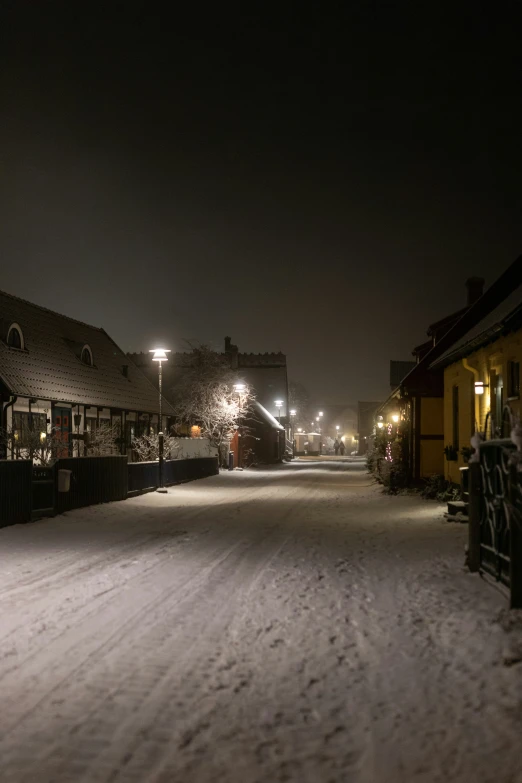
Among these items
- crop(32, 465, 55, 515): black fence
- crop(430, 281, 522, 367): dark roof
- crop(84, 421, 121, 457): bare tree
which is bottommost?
crop(32, 465, 55, 515): black fence

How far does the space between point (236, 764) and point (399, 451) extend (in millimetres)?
21259

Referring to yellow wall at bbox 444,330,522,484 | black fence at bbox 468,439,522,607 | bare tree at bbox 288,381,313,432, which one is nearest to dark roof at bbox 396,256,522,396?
yellow wall at bbox 444,330,522,484

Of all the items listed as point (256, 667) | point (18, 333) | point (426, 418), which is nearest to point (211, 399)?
point (18, 333)

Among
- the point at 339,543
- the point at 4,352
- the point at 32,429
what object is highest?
the point at 4,352

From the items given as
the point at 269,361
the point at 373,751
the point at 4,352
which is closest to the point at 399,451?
the point at 4,352

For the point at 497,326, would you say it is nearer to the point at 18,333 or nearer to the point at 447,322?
the point at 447,322

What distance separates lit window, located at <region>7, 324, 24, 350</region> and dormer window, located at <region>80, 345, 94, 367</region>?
17.0ft

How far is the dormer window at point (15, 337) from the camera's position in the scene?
85.0 feet

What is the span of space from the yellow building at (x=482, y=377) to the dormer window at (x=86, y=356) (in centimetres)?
1687

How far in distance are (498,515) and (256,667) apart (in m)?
3.49

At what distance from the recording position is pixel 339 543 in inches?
469

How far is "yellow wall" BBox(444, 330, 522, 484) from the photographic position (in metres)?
14.8

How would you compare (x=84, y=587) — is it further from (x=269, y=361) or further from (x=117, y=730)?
(x=269, y=361)

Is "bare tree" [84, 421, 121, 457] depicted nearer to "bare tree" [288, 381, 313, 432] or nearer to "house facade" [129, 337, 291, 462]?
"house facade" [129, 337, 291, 462]
